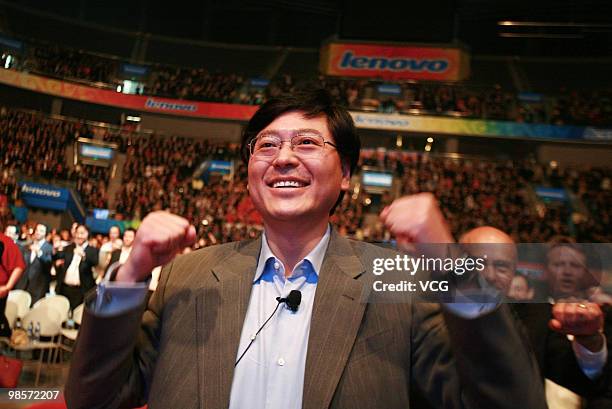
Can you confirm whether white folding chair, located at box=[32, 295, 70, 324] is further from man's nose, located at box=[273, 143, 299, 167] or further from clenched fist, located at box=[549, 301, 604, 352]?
clenched fist, located at box=[549, 301, 604, 352]

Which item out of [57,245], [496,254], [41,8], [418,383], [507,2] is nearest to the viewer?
[496,254]

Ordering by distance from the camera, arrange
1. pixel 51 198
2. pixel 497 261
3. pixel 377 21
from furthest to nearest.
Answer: pixel 377 21
pixel 51 198
pixel 497 261

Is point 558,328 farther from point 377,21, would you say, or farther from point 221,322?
point 377,21

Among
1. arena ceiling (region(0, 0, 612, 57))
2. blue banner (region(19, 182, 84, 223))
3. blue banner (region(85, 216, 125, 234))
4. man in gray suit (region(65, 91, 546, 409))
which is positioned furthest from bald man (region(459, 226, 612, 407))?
arena ceiling (region(0, 0, 612, 57))

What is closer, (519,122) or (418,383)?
(418,383)

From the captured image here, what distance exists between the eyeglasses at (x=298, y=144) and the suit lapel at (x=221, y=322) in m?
0.28

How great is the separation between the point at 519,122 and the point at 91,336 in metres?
12.9

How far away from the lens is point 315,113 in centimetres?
142

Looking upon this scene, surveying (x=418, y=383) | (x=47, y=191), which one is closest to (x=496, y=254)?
(x=418, y=383)

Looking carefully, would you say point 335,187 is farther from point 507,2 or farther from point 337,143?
point 507,2

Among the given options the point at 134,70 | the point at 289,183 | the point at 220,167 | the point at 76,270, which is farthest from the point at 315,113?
the point at 134,70

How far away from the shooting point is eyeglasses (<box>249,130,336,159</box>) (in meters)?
1.37

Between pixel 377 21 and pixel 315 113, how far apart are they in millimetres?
12250

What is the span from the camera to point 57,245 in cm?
577
